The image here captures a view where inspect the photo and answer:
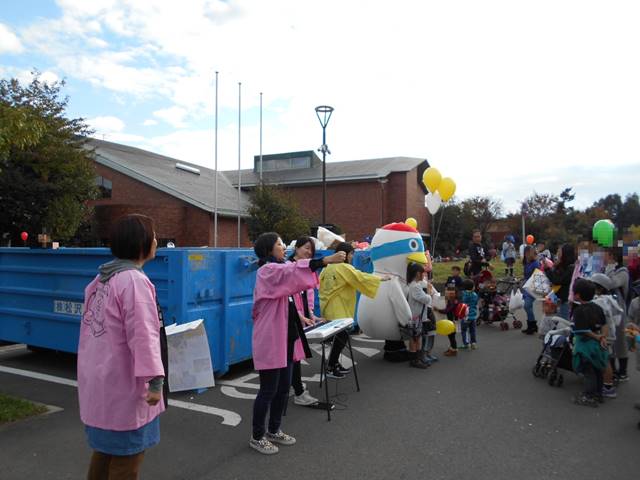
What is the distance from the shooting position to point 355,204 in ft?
107

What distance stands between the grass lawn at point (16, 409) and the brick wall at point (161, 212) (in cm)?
2153

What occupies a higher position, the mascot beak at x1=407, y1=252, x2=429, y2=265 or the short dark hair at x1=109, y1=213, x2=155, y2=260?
the short dark hair at x1=109, y1=213, x2=155, y2=260

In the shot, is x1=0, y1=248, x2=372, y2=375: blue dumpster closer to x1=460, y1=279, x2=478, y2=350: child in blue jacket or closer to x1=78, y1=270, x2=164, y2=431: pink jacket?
x1=78, y1=270, x2=164, y2=431: pink jacket

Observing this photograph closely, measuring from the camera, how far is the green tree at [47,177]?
1822cm

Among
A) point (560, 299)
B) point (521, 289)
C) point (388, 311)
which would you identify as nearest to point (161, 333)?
point (388, 311)

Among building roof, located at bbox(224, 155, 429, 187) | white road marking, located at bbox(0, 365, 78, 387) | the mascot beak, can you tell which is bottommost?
white road marking, located at bbox(0, 365, 78, 387)

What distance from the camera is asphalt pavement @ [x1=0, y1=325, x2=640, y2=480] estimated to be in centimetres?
366

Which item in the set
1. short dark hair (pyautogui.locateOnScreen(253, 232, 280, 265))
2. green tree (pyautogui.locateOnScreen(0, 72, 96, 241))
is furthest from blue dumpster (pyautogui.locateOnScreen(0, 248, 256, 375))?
green tree (pyautogui.locateOnScreen(0, 72, 96, 241))

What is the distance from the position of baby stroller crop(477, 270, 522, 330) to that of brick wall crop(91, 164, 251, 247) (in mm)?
19564

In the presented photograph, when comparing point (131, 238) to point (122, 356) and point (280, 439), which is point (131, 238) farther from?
point (280, 439)

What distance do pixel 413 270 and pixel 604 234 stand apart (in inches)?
107

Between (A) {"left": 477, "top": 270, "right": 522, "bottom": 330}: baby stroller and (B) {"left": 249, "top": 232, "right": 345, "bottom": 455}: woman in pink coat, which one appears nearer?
(B) {"left": 249, "top": 232, "right": 345, "bottom": 455}: woman in pink coat

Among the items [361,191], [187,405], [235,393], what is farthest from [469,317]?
[361,191]

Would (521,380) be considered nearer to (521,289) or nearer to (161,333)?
(521,289)
